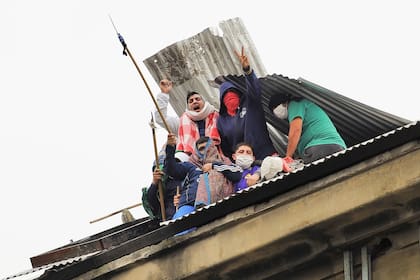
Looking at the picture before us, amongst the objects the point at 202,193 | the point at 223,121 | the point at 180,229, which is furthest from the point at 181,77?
the point at 180,229

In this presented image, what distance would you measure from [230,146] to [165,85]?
175 cm

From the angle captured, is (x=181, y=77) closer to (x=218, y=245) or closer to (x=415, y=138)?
(x=218, y=245)

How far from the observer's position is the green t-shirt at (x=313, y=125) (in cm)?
1037

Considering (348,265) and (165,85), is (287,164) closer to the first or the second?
(348,265)

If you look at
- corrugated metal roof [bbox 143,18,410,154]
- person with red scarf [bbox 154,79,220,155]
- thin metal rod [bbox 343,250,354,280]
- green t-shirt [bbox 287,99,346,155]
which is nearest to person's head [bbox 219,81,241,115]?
person with red scarf [bbox 154,79,220,155]

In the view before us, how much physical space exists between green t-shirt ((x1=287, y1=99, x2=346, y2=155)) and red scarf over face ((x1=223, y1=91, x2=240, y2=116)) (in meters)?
0.87

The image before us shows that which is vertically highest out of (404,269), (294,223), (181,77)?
(181,77)

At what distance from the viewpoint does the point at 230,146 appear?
451 inches

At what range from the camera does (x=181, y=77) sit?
12922 mm

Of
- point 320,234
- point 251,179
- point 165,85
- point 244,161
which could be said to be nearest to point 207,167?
point 244,161

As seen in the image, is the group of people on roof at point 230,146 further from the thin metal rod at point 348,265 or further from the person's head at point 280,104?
the thin metal rod at point 348,265

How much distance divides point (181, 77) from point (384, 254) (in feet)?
20.9

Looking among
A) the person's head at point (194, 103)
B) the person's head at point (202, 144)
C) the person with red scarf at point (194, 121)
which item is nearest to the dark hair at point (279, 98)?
the person's head at point (202, 144)

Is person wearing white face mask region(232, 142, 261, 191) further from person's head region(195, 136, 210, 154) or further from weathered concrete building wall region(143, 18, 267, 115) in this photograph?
weathered concrete building wall region(143, 18, 267, 115)
